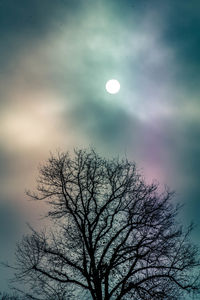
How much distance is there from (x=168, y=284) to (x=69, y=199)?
7.62 metres

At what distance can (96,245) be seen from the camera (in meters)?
16.2

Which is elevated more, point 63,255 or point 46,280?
point 63,255

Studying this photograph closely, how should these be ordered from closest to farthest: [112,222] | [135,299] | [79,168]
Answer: [135,299]
[112,222]
[79,168]

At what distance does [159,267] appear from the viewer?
47.8 feet

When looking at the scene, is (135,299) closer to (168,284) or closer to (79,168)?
(168,284)

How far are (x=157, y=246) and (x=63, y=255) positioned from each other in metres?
5.38

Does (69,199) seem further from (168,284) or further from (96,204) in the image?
(168,284)

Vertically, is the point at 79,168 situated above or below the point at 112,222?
above

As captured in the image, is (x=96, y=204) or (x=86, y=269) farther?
(x=96, y=204)

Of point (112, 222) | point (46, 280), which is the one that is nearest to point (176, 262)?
point (112, 222)

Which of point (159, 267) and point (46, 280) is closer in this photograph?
point (159, 267)

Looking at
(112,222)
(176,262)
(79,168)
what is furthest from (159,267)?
(79,168)

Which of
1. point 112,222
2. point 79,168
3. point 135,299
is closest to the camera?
point 135,299

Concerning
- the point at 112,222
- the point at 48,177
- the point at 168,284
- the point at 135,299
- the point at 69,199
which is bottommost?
the point at 135,299
